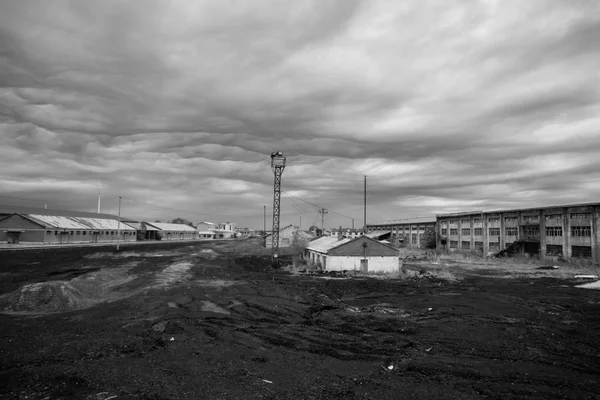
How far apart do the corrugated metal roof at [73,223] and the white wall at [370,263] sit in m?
62.2

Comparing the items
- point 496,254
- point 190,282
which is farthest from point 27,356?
point 496,254

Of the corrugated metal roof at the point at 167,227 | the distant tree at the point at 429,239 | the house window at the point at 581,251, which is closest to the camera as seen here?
the house window at the point at 581,251

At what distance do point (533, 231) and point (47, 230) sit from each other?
283ft

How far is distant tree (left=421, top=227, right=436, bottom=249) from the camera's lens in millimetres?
87125

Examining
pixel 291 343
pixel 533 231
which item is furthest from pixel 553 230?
pixel 291 343

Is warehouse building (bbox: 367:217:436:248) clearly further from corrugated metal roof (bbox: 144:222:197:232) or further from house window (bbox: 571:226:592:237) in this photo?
corrugated metal roof (bbox: 144:222:197:232)

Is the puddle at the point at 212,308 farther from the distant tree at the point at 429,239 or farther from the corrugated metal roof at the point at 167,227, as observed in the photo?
the corrugated metal roof at the point at 167,227

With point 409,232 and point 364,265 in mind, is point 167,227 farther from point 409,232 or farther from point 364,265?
point 364,265

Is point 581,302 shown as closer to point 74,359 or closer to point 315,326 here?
point 315,326

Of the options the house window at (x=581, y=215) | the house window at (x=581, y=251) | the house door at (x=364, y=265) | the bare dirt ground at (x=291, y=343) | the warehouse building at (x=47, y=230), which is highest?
the house window at (x=581, y=215)

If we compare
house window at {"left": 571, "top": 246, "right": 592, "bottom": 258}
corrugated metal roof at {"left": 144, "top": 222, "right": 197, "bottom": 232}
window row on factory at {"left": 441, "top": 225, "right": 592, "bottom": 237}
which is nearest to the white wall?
house window at {"left": 571, "top": 246, "right": 592, "bottom": 258}

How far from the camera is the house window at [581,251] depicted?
1889 inches

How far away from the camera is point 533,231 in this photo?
5834 centimetres

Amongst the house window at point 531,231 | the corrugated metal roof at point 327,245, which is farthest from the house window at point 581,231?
the corrugated metal roof at point 327,245
